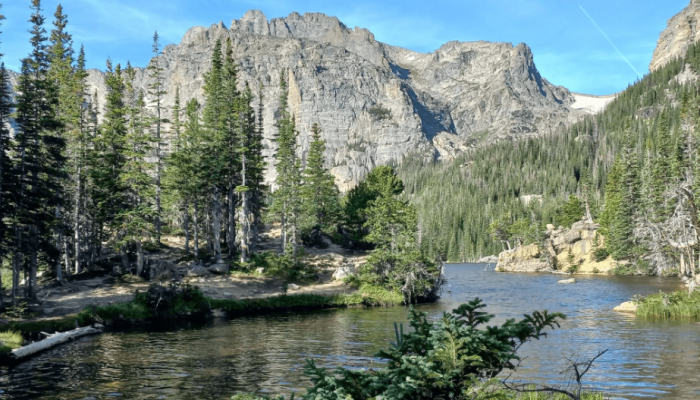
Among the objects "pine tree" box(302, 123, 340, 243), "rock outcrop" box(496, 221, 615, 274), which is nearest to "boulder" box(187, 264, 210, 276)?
"pine tree" box(302, 123, 340, 243)

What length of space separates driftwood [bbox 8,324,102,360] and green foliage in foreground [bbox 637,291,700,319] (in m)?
36.4

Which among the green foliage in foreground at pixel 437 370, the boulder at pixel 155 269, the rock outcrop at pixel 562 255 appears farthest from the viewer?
the rock outcrop at pixel 562 255

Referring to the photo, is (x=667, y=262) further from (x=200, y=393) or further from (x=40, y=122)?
(x=40, y=122)

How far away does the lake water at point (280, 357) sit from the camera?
59.1 ft

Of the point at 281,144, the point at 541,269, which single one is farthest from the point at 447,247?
the point at 281,144

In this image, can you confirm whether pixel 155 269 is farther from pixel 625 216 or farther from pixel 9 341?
pixel 625 216

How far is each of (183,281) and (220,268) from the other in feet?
17.3

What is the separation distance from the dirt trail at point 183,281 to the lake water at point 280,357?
6.29 metres

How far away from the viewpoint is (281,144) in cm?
6003

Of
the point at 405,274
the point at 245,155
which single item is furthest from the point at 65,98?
the point at 405,274

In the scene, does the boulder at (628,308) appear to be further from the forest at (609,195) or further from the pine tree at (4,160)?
the pine tree at (4,160)

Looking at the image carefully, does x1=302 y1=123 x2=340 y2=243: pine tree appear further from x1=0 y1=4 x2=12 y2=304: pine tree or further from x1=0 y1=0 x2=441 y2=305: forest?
x1=0 y1=4 x2=12 y2=304: pine tree

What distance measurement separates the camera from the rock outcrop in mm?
91000

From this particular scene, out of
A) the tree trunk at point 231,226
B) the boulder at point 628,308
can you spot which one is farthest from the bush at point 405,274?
the tree trunk at point 231,226
